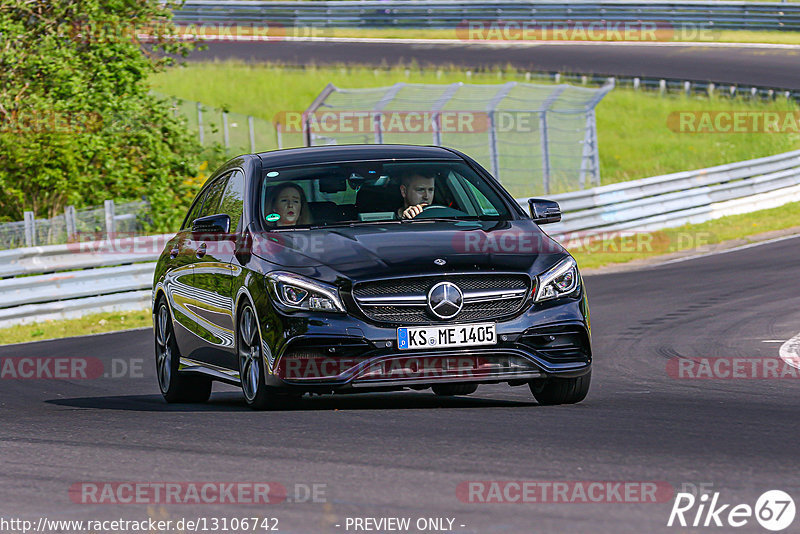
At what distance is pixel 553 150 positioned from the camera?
90.9 ft

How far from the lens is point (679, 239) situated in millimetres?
23656

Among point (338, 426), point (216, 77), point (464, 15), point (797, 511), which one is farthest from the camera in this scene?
point (464, 15)

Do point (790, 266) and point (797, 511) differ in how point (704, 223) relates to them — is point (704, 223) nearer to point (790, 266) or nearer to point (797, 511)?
point (790, 266)

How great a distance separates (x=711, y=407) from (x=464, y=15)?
140ft

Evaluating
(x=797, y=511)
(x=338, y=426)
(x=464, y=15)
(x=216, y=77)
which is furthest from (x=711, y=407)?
(x=464, y=15)

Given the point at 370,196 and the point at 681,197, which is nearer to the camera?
the point at 370,196

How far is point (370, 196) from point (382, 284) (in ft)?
4.48

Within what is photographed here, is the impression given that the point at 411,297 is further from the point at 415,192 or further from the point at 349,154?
the point at 349,154

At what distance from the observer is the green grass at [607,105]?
33.8m

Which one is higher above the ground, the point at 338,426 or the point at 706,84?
the point at 338,426

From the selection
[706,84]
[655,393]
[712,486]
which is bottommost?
[706,84]

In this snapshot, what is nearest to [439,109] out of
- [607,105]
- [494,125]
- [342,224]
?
[494,125]

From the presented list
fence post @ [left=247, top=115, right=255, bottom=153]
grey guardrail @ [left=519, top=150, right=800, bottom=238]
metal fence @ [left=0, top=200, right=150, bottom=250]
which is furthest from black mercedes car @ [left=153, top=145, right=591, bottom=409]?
fence post @ [left=247, top=115, right=255, bottom=153]

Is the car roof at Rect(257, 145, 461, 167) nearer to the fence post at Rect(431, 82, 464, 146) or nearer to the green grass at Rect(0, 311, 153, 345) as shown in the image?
the green grass at Rect(0, 311, 153, 345)
